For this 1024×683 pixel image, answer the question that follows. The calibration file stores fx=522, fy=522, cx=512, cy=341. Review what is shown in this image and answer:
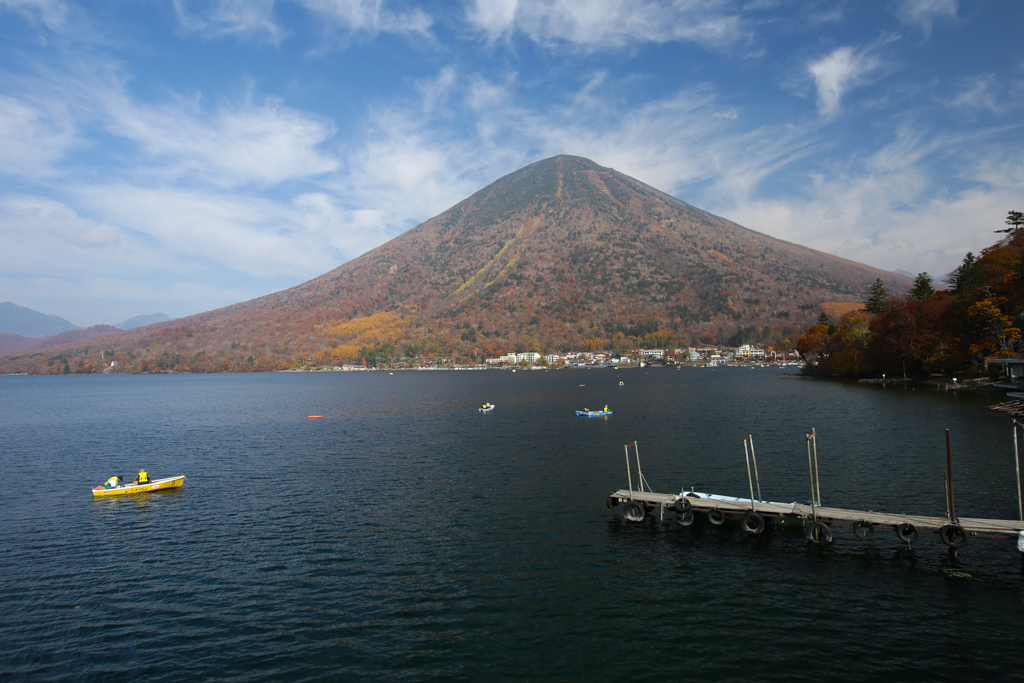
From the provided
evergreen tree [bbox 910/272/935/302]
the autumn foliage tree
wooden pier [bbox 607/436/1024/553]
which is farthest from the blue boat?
evergreen tree [bbox 910/272/935/302]

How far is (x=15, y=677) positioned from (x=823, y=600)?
2535 cm

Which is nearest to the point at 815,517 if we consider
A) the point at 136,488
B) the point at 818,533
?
the point at 818,533

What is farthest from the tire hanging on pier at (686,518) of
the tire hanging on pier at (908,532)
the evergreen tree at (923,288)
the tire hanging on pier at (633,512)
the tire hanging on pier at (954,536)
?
the evergreen tree at (923,288)

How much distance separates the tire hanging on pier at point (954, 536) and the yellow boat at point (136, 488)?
145ft

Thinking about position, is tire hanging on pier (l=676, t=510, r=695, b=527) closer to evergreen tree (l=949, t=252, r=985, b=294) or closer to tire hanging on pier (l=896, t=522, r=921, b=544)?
tire hanging on pier (l=896, t=522, r=921, b=544)

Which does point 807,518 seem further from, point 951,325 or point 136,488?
point 951,325

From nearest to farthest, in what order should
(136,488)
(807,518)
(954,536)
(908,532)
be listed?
(954,536), (908,532), (807,518), (136,488)

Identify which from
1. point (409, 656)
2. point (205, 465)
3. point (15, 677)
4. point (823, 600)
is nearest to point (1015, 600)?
point (823, 600)

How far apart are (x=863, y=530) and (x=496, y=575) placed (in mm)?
15733

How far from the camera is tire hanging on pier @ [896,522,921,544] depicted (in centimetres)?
2152

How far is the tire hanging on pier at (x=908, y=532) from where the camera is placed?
70.6ft

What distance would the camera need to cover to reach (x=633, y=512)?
87.7 feet

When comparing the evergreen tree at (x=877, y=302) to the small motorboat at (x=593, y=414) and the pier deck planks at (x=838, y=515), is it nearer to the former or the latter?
the small motorboat at (x=593, y=414)

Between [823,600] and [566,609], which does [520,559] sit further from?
[823,600]
